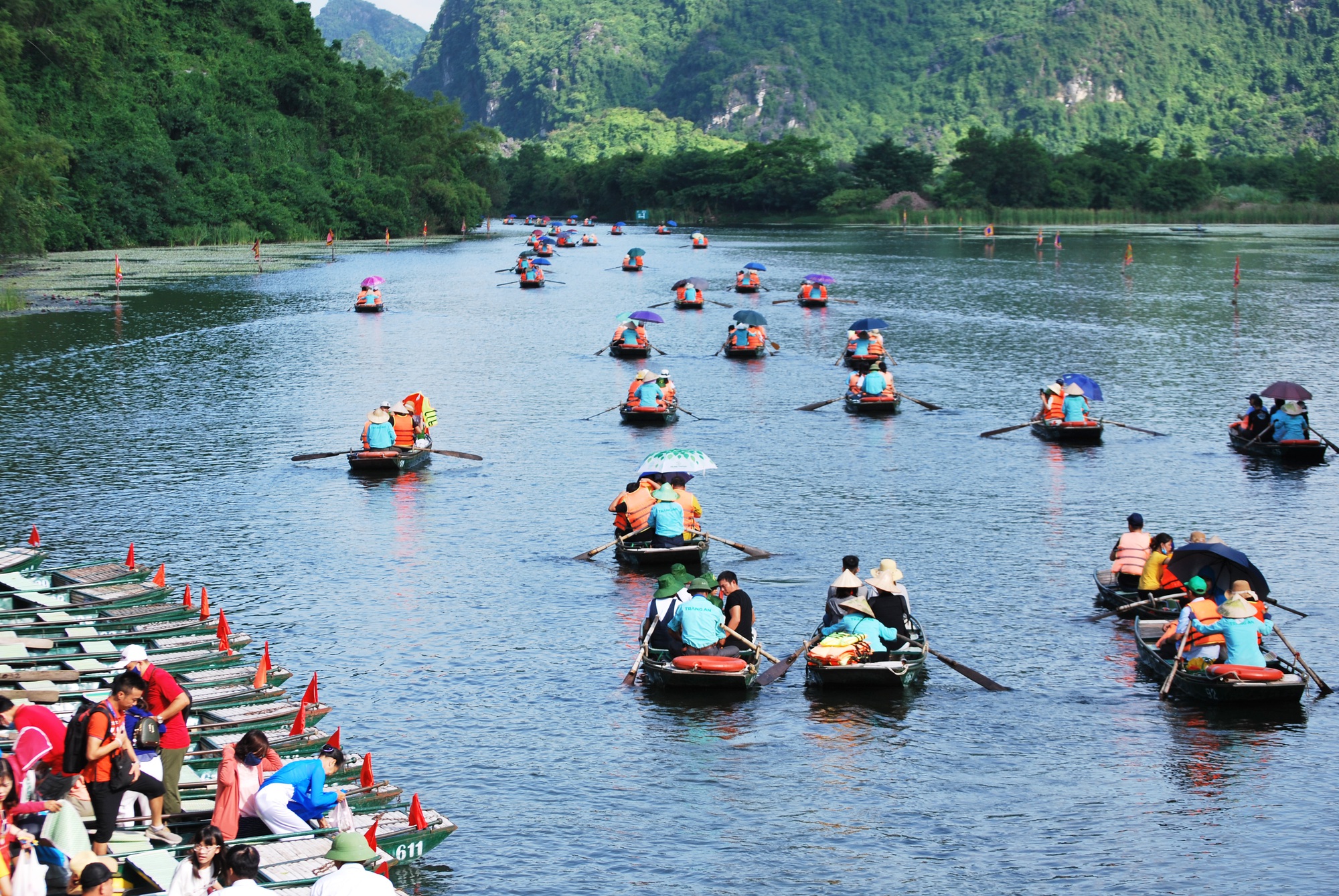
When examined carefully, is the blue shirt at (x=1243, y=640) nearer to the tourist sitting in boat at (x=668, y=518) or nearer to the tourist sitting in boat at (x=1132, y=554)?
the tourist sitting in boat at (x=1132, y=554)

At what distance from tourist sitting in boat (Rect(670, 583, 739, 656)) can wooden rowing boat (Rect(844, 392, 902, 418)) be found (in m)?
29.2

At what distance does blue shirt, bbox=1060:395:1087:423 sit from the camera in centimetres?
4709

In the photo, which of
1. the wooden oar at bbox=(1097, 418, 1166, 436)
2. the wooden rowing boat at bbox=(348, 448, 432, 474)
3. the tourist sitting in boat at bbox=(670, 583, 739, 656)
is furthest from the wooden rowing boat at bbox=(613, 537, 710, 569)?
the wooden oar at bbox=(1097, 418, 1166, 436)

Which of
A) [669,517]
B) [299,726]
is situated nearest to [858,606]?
[669,517]

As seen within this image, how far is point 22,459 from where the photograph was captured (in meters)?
43.3

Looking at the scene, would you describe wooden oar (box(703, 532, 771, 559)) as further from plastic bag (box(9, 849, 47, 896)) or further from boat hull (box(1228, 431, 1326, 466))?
plastic bag (box(9, 849, 47, 896))

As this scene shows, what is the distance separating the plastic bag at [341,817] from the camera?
1684 cm

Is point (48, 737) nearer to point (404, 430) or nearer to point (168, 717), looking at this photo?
point (168, 717)

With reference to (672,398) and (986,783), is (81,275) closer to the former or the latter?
(672,398)

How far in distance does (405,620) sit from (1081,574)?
15.1 meters

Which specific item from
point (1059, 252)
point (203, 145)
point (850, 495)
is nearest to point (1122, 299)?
point (1059, 252)

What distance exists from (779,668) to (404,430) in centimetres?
2077

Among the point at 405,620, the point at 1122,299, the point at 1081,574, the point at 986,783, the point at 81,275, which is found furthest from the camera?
the point at 81,275

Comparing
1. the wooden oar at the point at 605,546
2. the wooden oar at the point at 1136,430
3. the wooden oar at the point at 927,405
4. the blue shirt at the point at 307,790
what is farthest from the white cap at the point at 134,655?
the wooden oar at the point at 927,405
